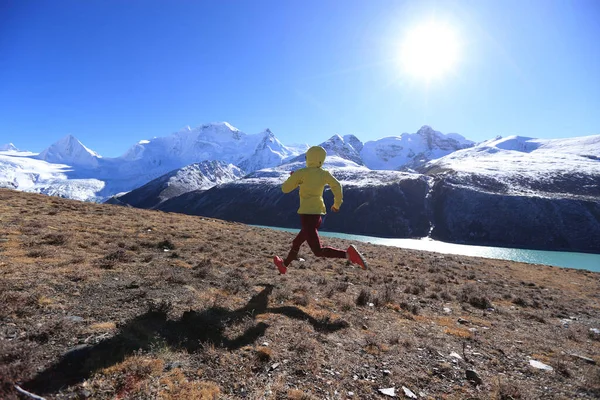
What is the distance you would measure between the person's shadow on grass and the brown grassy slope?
25mm

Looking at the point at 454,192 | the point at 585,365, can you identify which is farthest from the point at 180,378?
the point at 454,192

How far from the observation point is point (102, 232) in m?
14.4

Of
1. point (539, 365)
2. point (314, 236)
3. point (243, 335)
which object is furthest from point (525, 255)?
point (243, 335)

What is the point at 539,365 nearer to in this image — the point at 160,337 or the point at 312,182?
the point at 312,182

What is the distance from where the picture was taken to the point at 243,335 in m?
5.82

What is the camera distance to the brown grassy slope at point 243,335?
4258 millimetres

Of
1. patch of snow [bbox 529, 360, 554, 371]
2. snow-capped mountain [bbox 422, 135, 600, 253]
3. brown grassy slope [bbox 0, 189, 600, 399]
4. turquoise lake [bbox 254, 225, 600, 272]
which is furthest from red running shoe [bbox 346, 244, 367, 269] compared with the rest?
snow-capped mountain [bbox 422, 135, 600, 253]

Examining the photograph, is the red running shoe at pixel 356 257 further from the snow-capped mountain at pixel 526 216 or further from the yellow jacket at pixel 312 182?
the snow-capped mountain at pixel 526 216

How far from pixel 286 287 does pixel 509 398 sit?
613 centimetres

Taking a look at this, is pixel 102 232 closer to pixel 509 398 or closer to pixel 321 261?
pixel 321 261

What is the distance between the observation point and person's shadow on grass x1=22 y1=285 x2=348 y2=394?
4.02m

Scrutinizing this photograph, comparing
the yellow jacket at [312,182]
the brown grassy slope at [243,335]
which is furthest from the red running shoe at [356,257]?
the yellow jacket at [312,182]

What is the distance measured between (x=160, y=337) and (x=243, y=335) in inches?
58.4

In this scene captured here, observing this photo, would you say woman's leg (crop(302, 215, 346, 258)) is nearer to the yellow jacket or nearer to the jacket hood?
the yellow jacket
